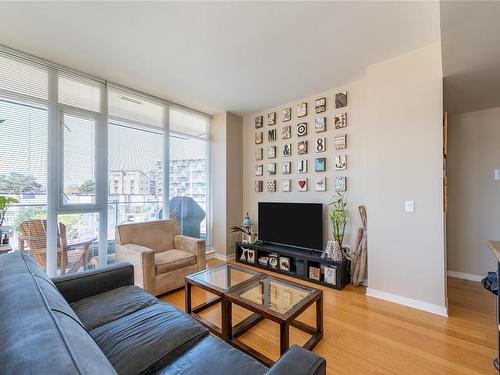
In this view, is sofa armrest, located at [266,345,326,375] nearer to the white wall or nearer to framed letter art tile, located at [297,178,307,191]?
the white wall

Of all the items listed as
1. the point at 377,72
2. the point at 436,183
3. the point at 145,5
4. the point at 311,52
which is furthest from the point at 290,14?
the point at 436,183

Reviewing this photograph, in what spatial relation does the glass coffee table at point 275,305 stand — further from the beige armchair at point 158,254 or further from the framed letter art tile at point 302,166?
the framed letter art tile at point 302,166

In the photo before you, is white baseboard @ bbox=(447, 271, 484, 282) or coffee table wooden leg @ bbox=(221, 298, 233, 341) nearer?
coffee table wooden leg @ bbox=(221, 298, 233, 341)

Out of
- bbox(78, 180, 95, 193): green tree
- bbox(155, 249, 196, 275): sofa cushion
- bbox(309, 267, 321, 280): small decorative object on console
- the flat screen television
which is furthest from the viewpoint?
the flat screen television

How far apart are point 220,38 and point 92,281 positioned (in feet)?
7.54

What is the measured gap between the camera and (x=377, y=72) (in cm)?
261

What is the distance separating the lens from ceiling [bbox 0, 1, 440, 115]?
183cm

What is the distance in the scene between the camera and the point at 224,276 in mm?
2324

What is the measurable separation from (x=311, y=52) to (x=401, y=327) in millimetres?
2704

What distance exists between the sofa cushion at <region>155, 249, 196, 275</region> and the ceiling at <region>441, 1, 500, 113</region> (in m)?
3.14

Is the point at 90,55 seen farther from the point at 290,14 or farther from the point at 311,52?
the point at 311,52

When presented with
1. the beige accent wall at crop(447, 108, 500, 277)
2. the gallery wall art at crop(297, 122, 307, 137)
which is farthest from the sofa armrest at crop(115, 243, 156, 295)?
the beige accent wall at crop(447, 108, 500, 277)

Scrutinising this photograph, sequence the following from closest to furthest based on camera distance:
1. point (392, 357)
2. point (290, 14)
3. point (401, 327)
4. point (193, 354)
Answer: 1. point (193, 354)
2. point (392, 357)
3. point (290, 14)
4. point (401, 327)

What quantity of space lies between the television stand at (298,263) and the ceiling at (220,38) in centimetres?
230
